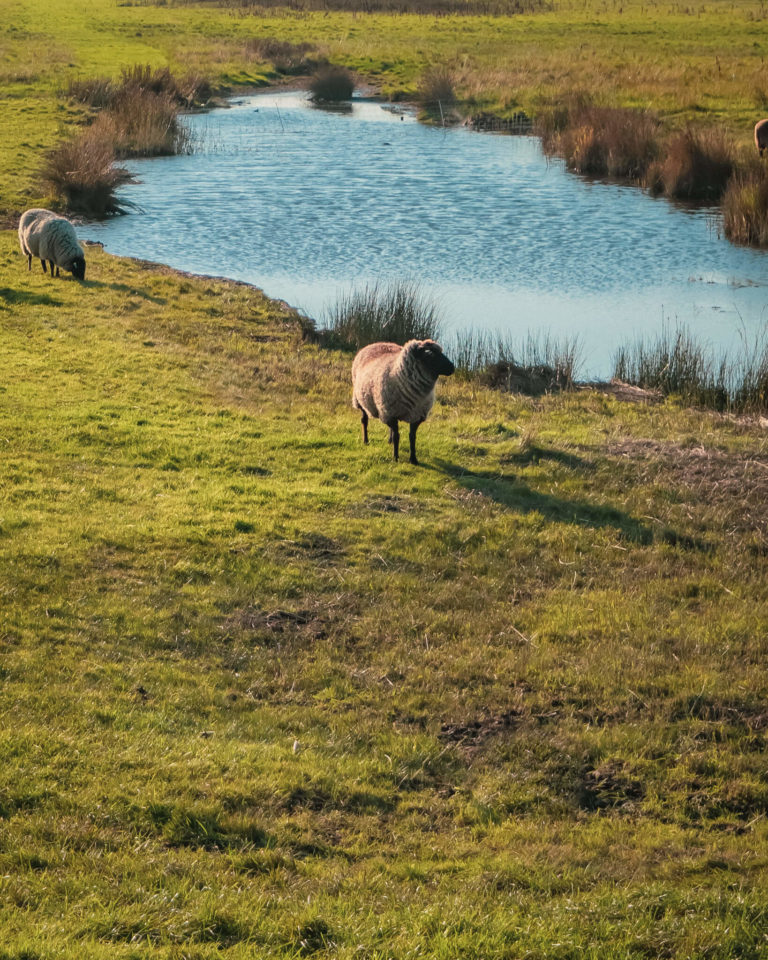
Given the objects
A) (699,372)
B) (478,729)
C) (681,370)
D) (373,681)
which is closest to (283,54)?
(699,372)

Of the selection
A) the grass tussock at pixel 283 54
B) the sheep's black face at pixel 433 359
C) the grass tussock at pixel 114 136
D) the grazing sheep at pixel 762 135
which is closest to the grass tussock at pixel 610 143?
the grazing sheep at pixel 762 135

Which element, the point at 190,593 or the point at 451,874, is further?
the point at 190,593

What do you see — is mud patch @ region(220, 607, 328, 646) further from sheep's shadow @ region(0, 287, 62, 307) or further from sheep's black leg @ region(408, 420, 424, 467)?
sheep's shadow @ region(0, 287, 62, 307)

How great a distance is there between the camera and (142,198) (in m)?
31.8

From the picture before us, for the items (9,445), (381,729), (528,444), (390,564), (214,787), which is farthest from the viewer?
(528,444)

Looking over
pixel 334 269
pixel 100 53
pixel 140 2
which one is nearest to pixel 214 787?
pixel 334 269

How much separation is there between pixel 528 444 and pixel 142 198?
2097cm

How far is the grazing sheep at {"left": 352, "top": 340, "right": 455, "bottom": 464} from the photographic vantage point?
12.4 m

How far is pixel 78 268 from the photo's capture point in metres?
21.9

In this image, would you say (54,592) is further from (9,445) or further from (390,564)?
(9,445)

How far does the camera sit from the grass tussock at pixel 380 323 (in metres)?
19.8

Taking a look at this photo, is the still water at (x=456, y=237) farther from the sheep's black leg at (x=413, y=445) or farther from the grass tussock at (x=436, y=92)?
the grass tussock at (x=436, y=92)

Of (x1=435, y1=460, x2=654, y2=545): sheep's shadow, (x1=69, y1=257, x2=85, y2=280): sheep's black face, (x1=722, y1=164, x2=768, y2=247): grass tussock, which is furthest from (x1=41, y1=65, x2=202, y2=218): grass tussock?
(x1=435, y1=460, x2=654, y2=545): sheep's shadow

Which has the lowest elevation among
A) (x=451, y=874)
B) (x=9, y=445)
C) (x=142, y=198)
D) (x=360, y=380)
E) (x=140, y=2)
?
(x=451, y=874)
